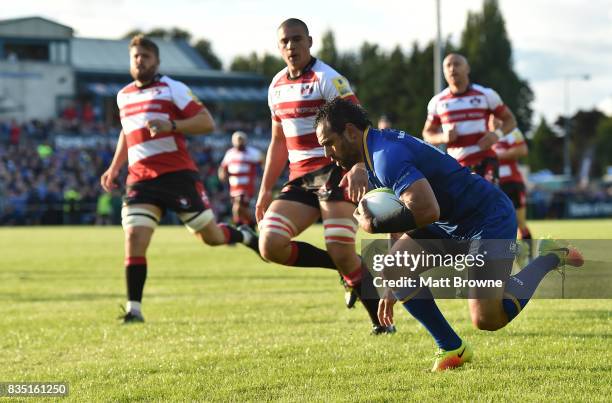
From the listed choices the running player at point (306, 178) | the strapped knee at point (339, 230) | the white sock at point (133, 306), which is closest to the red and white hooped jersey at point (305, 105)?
the running player at point (306, 178)

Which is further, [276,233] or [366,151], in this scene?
[276,233]

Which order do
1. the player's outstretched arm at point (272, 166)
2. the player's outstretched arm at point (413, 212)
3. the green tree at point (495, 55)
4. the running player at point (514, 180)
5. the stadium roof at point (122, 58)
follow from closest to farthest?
the player's outstretched arm at point (413, 212)
the player's outstretched arm at point (272, 166)
the running player at point (514, 180)
the stadium roof at point (122, 58)
the green tree at point (495, 55)

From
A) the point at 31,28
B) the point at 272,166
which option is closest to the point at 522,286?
the point at 272,166

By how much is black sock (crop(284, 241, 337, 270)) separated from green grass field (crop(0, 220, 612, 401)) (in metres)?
0.52

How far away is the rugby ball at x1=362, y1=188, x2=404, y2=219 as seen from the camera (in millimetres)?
5297

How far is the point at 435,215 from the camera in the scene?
523 cm

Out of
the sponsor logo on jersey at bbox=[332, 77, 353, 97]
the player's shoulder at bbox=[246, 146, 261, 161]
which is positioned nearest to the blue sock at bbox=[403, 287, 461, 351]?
the sponsor logo on jersey at bbox=[332, 77, 353, 97]

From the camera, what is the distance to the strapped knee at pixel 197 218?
948 centimetres

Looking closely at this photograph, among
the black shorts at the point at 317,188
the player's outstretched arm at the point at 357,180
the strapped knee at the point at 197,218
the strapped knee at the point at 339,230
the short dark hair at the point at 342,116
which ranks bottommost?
the strapped knee at the point at 197,218

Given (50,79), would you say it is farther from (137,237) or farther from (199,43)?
(137,237)

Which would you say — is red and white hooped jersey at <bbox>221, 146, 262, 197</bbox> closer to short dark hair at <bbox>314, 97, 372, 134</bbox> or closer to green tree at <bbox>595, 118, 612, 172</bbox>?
short dark hair at <bbox>314, 97, 372, 134</bbox>

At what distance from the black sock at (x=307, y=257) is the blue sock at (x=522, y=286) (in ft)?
7.09

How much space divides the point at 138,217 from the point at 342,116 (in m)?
4.02

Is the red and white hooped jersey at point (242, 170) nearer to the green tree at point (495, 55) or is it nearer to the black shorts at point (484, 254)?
the black shorts at point (484, 254)
